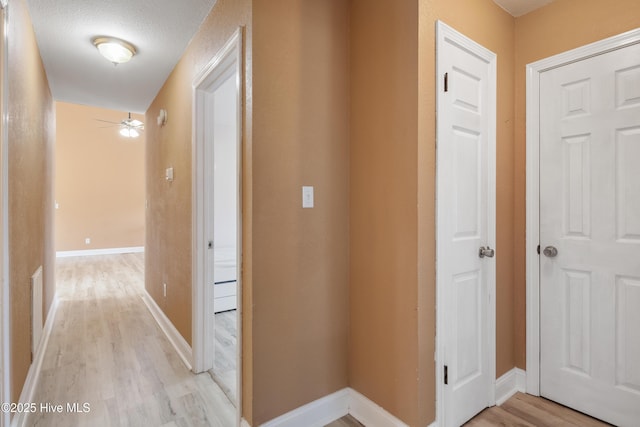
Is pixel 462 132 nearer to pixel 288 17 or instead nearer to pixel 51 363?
pixel 288 17

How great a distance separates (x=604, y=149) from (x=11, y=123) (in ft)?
10.2

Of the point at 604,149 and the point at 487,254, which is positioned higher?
the point at 604,149

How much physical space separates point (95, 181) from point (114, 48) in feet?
21.5

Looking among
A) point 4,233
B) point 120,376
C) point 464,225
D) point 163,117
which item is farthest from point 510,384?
point 163,117

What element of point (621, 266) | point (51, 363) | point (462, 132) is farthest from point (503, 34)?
point (51, 363)

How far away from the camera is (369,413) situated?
1.76 metres

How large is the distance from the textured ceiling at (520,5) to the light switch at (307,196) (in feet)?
5.29

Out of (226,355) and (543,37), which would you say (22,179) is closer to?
(226,355)

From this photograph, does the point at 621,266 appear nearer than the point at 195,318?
Yes

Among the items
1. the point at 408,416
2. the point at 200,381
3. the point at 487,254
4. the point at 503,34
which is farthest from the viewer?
the point at 200,381

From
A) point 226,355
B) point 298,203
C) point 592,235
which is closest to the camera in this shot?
point 298,203

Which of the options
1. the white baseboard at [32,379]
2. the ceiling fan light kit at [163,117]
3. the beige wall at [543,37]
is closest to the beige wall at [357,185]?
the beige wall at [543,37]

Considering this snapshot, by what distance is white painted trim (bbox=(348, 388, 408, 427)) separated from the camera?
1654 mm

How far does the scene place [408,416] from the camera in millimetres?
1566
